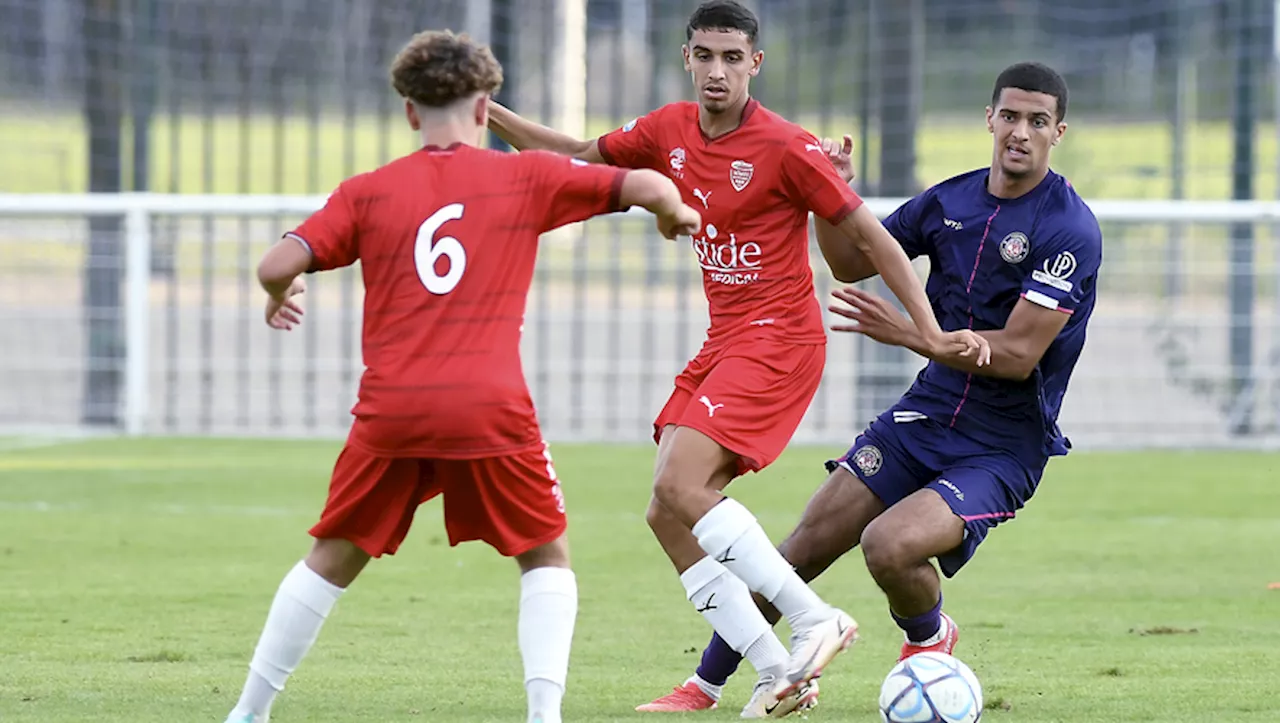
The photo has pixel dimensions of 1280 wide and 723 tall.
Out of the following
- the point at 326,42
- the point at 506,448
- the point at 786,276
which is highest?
the point at 326,42

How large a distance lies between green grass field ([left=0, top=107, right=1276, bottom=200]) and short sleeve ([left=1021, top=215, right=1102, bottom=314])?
12.7 metres

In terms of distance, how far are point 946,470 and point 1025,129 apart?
3.51 feet

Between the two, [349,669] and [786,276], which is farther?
[349,669]

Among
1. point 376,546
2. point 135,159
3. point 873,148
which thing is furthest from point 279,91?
point 376,546

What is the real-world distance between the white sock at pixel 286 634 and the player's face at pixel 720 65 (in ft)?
6.66

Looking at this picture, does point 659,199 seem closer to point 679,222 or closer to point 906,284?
point 679,222

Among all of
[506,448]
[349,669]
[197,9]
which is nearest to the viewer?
[506,448]

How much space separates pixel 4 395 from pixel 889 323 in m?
12.6

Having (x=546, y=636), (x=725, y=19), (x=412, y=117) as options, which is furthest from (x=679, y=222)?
(x=725, y=19)

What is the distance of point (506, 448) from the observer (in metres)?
4.59

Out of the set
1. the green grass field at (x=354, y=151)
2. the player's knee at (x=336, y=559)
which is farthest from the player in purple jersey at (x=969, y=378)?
the green grass field at (x=354, y=151)

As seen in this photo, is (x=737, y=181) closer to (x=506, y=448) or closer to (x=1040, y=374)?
(x=1040, y=374)

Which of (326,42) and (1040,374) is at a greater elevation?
(326,42)

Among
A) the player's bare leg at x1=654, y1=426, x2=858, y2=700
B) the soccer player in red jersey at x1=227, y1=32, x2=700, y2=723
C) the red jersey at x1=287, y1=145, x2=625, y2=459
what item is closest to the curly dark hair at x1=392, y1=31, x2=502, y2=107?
the soccer player in red jersey at x1=227, y1=32, x2=700, y2=723
